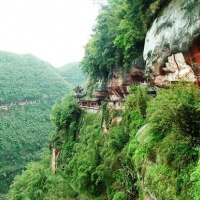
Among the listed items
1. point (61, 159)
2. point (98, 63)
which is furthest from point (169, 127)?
point (61, 159)

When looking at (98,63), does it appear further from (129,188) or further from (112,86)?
(129,188)

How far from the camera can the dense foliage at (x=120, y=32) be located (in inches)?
478

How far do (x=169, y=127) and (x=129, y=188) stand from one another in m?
4.14

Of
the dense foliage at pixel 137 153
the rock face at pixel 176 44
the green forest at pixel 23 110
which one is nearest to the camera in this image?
the dense foliage at pixel 137 153

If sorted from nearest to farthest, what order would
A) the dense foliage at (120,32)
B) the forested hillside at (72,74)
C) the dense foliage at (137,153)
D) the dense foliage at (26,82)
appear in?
the dense foliage at (137,153) < the dense foliage at (120,32) < the dense foliage at (26,82) < the forested hillside at (72,74)

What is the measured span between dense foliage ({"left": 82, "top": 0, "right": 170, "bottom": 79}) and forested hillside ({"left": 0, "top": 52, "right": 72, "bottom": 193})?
3153cm

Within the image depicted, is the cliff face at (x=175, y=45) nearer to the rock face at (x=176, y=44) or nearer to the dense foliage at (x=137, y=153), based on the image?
the rock face at (x=176, y=44)

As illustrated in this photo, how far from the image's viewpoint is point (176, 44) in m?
8.91

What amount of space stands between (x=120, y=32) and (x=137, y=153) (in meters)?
11.5

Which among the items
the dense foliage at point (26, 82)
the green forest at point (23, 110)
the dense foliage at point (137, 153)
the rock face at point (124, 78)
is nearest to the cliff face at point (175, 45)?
the dense foliage at point (137, 153)

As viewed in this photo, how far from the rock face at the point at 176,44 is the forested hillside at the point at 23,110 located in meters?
37.5

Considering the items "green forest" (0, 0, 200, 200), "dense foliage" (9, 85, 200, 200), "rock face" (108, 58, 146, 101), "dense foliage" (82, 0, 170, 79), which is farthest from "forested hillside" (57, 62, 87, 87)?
"rock face" (108, 58, 146, 101)

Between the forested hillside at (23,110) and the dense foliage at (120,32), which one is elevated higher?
the dense foliage at (120,32)

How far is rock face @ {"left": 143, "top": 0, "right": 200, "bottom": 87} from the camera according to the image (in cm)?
800
